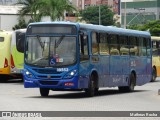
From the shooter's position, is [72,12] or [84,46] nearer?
[84,46]

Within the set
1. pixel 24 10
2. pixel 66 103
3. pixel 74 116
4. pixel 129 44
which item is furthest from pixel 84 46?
pixel 24 10

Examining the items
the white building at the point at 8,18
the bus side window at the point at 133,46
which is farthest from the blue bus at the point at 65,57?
the white building at the point at 8,18

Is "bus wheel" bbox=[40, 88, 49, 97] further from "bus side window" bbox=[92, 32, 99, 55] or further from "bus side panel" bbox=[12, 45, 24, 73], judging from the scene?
"bus side panel" bbox=[12, 45, 24, 73]

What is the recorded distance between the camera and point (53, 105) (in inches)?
772

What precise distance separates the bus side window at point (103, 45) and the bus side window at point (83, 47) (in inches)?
59.4

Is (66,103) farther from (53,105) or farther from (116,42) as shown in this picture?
(116,42)

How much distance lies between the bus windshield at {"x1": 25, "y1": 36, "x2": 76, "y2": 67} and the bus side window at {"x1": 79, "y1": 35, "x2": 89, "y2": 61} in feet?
1.27

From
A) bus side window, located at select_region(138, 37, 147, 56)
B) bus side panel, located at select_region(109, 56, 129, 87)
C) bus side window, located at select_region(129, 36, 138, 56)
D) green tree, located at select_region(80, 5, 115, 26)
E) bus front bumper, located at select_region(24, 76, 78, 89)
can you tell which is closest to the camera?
bus front bumper, located at select_region(24, 76, 78, 89)

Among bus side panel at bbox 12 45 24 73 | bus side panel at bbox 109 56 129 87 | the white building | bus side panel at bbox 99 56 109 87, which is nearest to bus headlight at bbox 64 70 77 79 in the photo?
bus side panel at bbox 99 56 109 87

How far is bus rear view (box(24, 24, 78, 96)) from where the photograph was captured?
23203 millimetres

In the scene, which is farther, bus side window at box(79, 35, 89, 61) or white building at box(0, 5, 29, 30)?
white building at box(0, 5, 29, 30)

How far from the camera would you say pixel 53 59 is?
76.4ft

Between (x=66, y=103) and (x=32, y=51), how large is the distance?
3.72 m

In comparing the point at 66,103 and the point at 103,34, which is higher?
the point at 103,34
